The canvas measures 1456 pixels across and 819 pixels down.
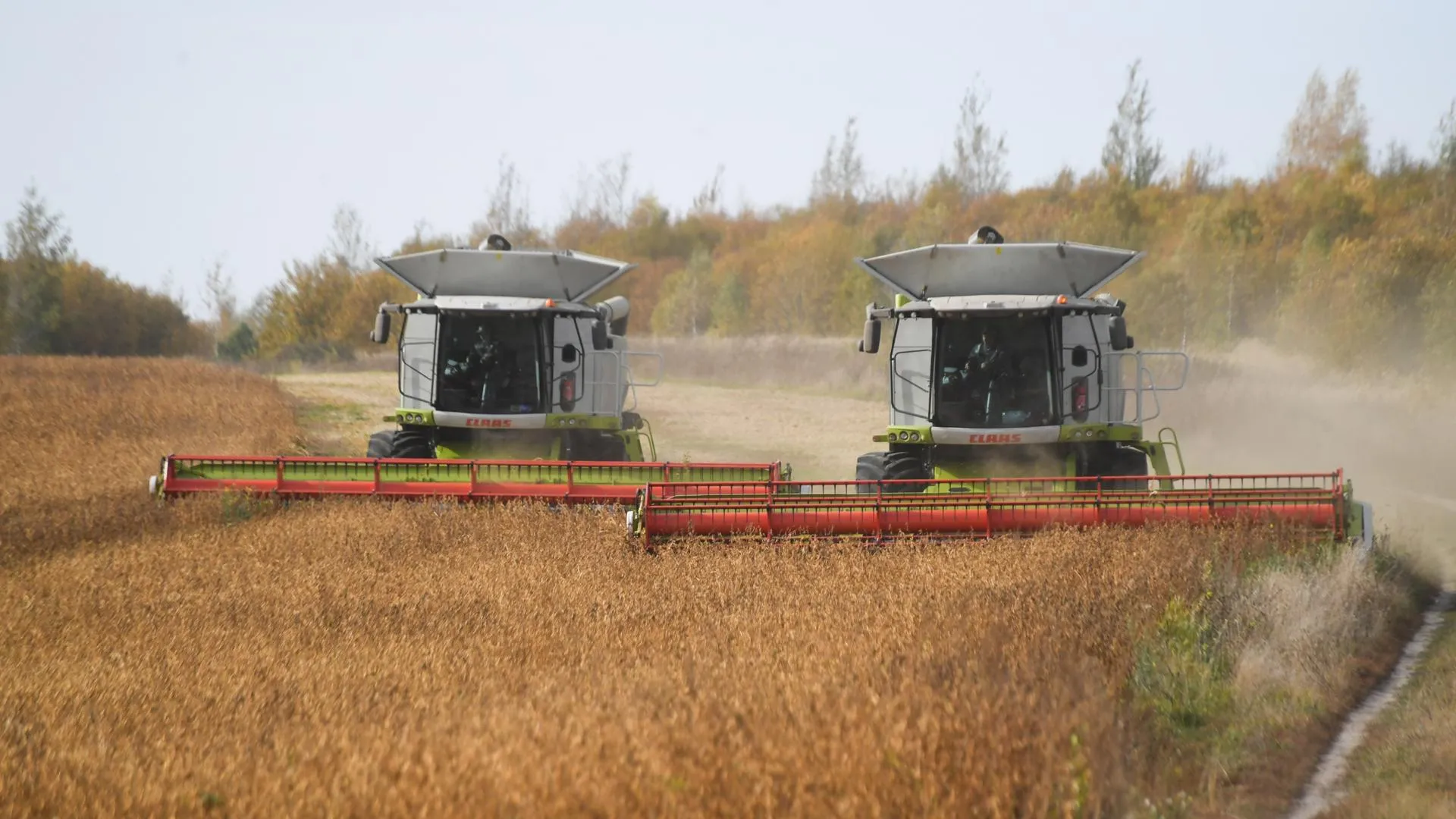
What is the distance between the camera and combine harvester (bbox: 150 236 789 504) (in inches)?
479

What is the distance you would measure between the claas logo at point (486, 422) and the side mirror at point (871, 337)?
146 inches

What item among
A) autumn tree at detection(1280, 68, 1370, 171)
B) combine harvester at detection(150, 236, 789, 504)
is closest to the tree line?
autumn tree at detection(1280, 68, 1370, 171)

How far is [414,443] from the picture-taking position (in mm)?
13219

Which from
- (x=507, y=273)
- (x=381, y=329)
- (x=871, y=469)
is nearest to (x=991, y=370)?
(x=871, y=469)

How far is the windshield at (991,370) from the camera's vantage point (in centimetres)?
1110

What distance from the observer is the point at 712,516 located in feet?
31.3

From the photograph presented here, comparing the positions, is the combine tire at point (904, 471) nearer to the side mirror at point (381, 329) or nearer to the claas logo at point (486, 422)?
the claas logo at point (486, 422)

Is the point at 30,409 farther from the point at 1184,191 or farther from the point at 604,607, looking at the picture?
the point at 1184,191

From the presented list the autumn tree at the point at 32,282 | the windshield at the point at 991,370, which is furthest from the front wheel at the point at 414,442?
the autumn tree at the point at 32,282

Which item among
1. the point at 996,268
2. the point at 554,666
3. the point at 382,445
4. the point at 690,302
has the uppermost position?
the point at 690,302

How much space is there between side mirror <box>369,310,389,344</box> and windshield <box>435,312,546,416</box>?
1.84ft

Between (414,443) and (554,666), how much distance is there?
298 inches

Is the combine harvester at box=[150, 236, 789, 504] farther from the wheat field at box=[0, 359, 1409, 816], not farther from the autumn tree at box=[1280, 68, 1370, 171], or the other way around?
the autumn tree at box=[1280, 68, 1370, 171]

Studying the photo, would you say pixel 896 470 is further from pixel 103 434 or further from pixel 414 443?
pixel 103 434
